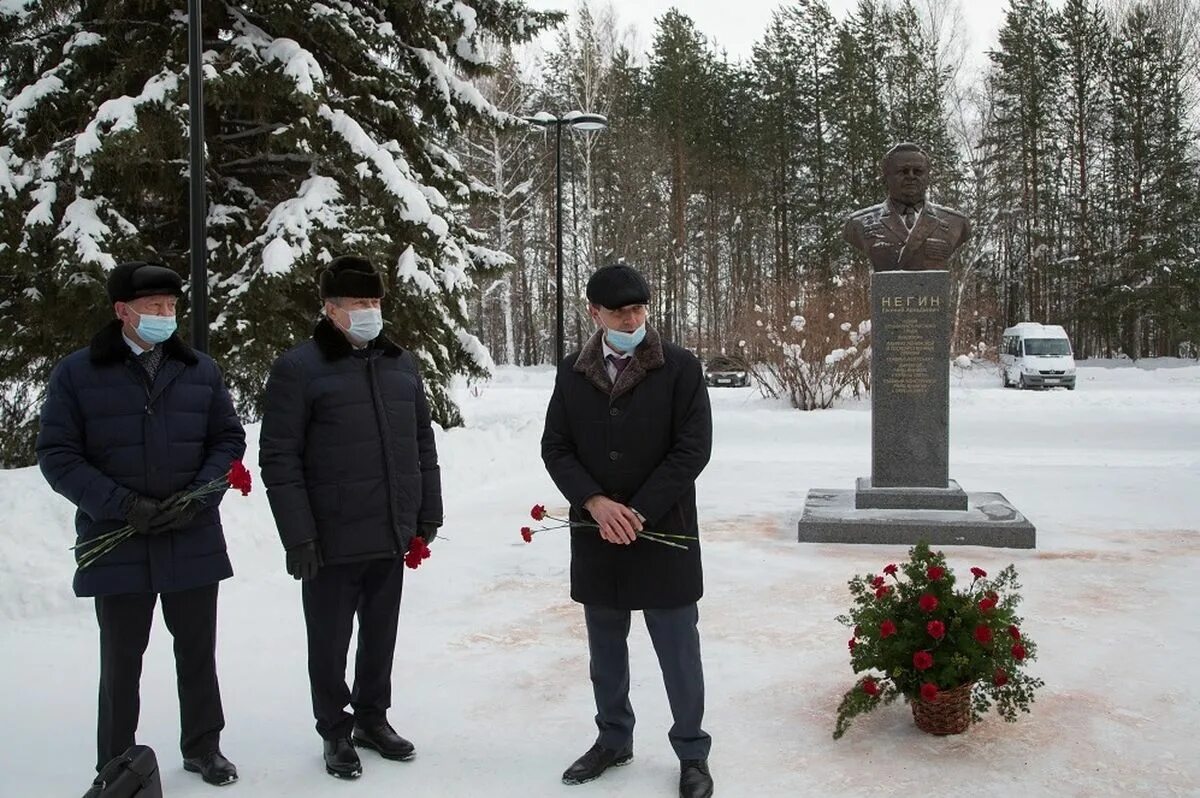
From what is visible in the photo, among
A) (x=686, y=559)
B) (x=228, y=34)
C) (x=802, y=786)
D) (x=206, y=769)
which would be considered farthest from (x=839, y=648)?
(x=228, y=34)

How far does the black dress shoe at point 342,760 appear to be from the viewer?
359 centimetres

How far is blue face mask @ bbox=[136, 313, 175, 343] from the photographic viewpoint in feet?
11.4

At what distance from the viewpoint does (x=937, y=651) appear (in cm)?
383

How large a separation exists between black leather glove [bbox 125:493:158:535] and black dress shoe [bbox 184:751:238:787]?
0.90m

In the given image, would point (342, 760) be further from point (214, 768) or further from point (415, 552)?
point (415, 552)

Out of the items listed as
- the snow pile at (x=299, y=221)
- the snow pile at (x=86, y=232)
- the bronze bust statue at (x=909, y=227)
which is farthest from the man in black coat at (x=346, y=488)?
the snow pile at (x=86, y=232)

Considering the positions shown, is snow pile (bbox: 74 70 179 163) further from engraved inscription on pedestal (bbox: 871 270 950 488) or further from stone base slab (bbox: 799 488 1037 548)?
stone base slab (bbox: 799 488 1037 548)

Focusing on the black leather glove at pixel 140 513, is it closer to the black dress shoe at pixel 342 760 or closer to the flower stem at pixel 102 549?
the flower stem at pixel 102 549

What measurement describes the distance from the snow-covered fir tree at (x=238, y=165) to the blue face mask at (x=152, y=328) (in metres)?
6.03

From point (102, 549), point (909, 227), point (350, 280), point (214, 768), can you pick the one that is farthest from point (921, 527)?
point (102, 549)

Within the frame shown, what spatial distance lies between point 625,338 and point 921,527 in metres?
4.85

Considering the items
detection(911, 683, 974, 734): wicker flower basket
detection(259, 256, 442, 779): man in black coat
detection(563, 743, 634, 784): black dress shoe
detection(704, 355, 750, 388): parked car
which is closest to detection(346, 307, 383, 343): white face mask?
detection(259, 256, 442, 779): man in black coat

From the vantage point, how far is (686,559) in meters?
3.49

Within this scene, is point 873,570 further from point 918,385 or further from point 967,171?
point 967,171
